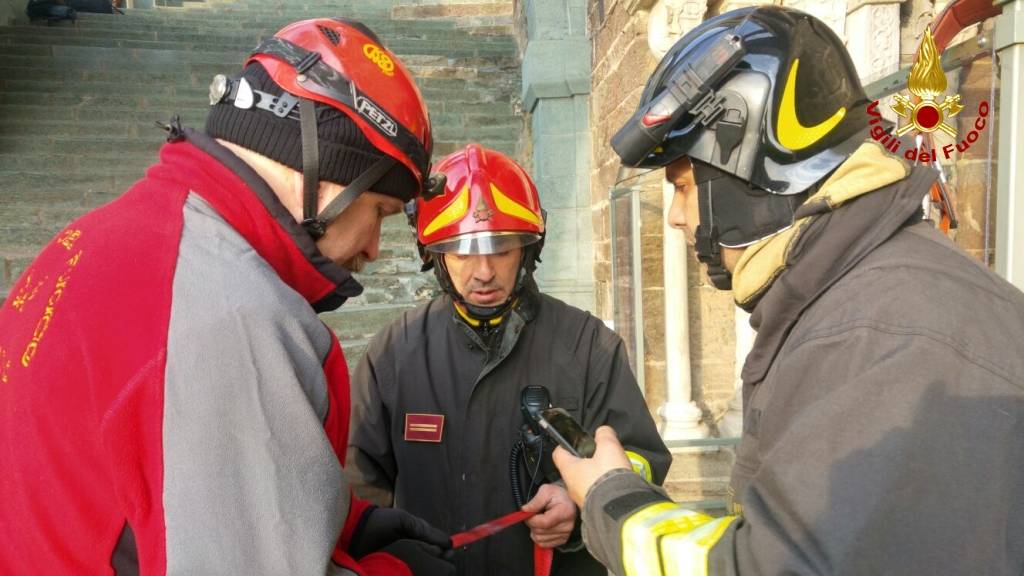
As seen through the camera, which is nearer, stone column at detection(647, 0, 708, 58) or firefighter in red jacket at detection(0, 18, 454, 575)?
firefighter in red jacket at detection(0, 18, 454, 575)

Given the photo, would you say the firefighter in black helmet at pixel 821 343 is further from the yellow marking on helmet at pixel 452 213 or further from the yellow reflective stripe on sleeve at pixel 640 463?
the yellow marking on helmet at pixel 452 213

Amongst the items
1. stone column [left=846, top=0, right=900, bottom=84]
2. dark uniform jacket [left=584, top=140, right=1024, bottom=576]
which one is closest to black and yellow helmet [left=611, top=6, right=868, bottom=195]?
dark uniform jacket [left=584, top=140, right=1024, bottom=576]

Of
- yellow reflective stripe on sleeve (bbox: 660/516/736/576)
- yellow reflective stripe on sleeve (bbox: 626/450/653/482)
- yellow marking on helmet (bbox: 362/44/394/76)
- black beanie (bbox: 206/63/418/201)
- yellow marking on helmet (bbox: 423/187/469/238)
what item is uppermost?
yellow marking on helmet (bbox: 362/44/394/76)

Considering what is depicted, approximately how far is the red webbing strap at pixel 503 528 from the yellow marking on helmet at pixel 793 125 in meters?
1.30

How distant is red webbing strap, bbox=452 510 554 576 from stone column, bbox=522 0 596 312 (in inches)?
185

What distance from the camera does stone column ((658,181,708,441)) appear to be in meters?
4.64

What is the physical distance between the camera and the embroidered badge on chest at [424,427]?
7.99ft

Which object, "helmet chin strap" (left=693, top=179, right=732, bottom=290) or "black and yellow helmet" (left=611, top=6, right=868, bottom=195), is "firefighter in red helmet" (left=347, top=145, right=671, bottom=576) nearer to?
"helmet chin strap" (left=693, top=179, right=732, bottom=290)

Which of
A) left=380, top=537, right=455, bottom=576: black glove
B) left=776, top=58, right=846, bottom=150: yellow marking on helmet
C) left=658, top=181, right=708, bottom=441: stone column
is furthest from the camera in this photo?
left=658, top=181, right=708, bottom=441: stone column

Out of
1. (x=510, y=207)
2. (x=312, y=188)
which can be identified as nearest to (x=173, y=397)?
(x=312, y=188)

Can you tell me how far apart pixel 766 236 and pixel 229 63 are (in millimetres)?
10662

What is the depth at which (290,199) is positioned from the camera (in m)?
1.35

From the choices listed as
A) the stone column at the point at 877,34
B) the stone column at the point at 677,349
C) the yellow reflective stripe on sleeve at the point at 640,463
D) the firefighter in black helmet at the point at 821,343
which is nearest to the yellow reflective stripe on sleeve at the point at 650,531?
the firefighter in black helmet at the point at 821,343

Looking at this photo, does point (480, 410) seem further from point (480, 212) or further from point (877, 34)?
→ point (877, 34)
